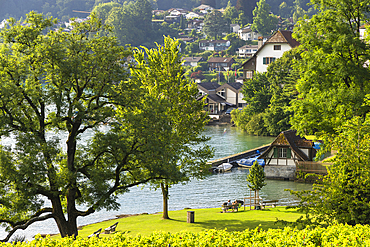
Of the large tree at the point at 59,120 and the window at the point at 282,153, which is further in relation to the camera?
the window at the point at 282,153

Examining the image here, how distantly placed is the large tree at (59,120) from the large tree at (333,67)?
32.9 feet

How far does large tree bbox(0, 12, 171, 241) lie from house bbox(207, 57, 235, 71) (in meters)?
139

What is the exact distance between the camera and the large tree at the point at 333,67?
904 inches

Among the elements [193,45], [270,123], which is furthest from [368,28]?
[193,45]

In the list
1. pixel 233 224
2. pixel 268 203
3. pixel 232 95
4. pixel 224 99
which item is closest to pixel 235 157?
pixel 268 203

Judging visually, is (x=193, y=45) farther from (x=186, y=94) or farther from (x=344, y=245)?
(x=344, y=245)

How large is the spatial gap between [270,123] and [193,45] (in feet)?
398

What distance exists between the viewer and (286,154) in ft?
149

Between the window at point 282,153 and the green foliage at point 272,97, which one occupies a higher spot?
the green foliage at point 272,97

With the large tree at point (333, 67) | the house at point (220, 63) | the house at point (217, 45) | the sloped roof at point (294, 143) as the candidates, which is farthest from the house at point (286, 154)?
the house at point (217, 45)

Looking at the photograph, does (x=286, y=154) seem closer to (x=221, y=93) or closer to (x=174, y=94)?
(x=174, y=94)

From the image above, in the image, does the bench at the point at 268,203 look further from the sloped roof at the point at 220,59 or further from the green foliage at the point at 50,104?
the sloped roof at the point at 220,59

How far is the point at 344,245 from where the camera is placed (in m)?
9.84

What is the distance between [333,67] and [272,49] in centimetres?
6195
